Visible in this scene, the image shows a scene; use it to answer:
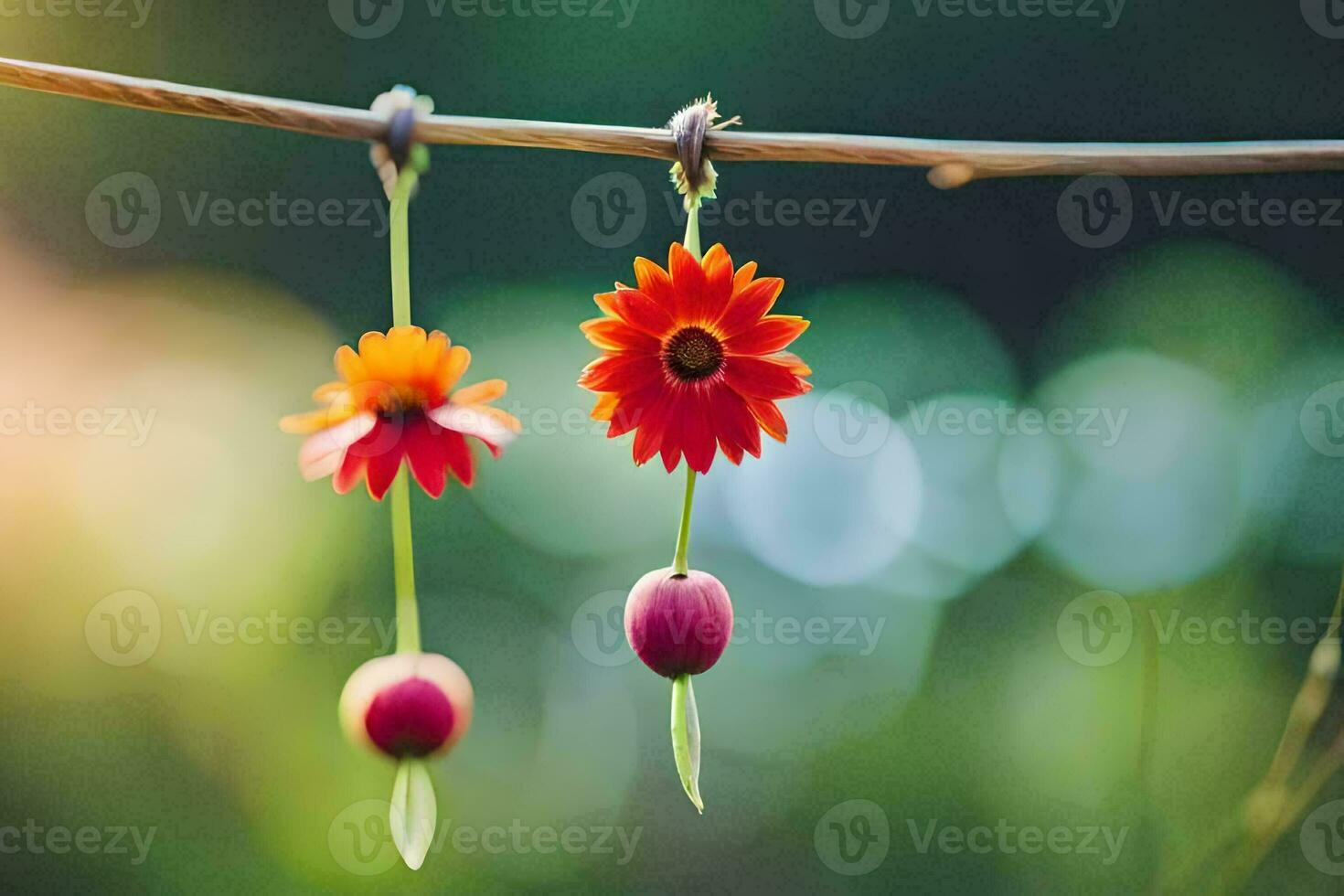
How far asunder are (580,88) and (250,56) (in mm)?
669

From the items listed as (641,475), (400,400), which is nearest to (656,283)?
(400,400)

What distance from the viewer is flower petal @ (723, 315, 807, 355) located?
506 millimetres

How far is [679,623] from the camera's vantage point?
0.49 m

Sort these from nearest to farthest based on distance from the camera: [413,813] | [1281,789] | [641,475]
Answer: [413,813], [1281,789], [641,475]

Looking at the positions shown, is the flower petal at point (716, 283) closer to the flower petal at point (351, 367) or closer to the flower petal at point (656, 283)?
the flower petal at point (656, 283)

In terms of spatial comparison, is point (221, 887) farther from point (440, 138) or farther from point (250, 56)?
point (440, 138)

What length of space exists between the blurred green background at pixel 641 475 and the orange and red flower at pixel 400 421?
61.4 inches

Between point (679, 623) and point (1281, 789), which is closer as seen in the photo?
point (679, 623)

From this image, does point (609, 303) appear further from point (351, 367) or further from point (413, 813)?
point (413, 813)

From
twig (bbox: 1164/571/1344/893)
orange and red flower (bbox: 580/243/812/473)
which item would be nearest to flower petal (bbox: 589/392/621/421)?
orange and red flower (bbox: 580/243/812/473)

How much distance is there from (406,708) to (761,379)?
0.69ft

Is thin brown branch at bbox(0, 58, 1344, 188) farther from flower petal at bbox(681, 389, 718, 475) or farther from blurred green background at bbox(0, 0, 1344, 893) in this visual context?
blurred green background at bbox(0, 0, 1344, 893)

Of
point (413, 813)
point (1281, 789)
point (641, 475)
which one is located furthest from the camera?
point (641, 475)

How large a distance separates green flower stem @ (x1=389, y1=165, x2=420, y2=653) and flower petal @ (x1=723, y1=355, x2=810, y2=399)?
0.15m
